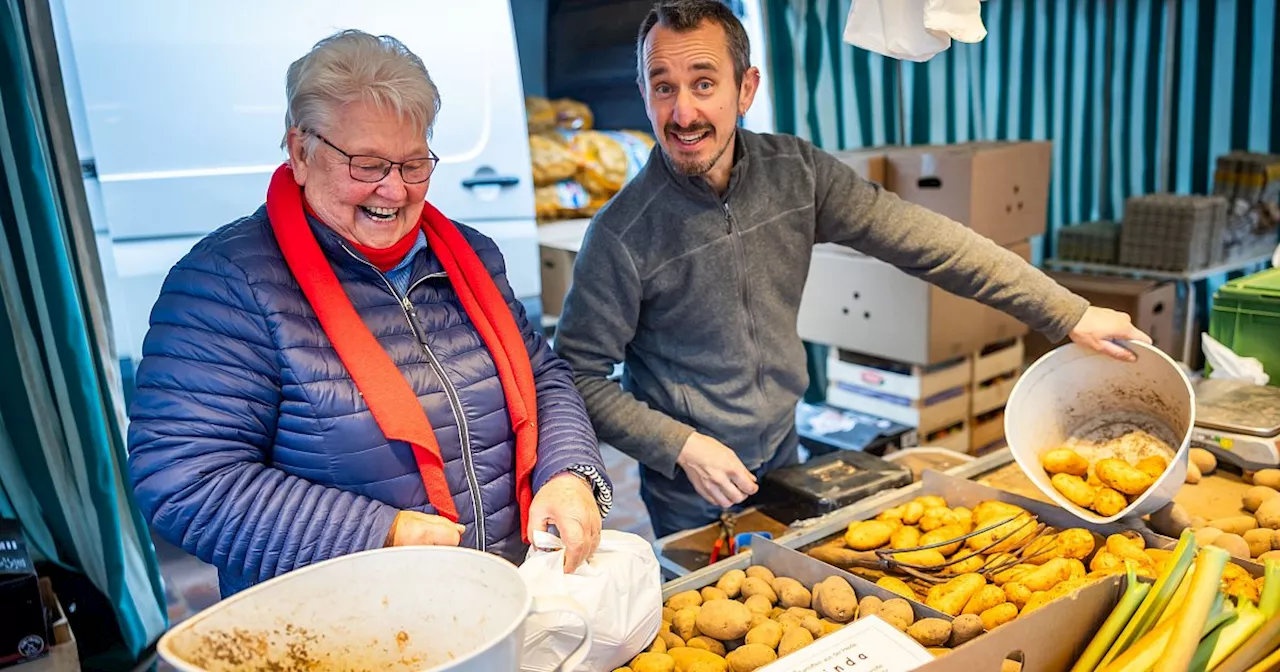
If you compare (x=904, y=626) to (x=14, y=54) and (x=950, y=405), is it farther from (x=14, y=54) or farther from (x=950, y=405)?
(x=950, y=405)

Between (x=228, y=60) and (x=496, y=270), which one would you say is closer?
(x=496, y=270)

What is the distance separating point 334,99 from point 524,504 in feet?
1.94

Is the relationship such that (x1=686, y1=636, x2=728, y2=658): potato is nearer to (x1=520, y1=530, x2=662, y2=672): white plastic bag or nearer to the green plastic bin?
(x1=520, y1=530, x2=662, y2=672): white plastic bag

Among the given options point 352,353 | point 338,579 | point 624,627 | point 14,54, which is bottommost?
point 624,627

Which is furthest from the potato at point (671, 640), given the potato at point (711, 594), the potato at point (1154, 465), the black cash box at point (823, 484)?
the potato at point (1154, 465)

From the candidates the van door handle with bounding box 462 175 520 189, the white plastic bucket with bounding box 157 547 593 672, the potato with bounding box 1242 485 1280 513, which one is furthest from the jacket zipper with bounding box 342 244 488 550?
the van door handle with bounding box 462 175 520 189

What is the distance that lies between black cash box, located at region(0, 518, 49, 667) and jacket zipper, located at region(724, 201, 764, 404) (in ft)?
4.91

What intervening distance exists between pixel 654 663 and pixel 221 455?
565mm

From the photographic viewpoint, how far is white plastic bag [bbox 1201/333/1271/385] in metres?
2.08

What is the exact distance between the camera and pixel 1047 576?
1.29 meters

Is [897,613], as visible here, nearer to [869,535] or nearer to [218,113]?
[869,535]

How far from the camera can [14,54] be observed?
212 cm

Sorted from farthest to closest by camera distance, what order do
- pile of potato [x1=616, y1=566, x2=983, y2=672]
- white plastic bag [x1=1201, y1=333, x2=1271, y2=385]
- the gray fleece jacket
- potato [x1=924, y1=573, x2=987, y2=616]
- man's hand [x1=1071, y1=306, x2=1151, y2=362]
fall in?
white plastic bag [x1=1201, y1=333, x2=1271, y2=385] < the gray fleece jacket < man's hand [x1=1071, y1=306, x2=1151, y2=362] < potato [x1=924, y1=573, x2=987, y2=616] < pile of potato [x1=616, y1=566, x2=983, y2=672]

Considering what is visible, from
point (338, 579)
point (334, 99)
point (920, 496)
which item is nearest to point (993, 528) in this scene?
point (920, 496)
